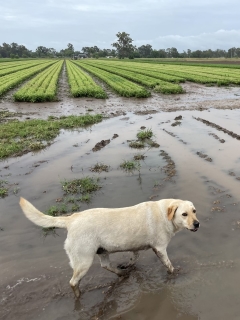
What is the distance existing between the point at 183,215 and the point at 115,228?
115 cm

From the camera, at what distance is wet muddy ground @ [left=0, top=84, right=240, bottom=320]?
4473mm

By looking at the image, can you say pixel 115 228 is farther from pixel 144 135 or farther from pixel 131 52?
pixel 131 52

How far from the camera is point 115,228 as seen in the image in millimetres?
4672

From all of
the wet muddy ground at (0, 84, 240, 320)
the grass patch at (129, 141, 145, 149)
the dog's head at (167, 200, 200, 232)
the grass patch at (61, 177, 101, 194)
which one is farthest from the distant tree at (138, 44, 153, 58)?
the dog's head at (167, 200, 200, 232)

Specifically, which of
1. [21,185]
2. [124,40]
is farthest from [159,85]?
[124,40]

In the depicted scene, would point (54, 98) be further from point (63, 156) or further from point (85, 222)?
point (85, 222)

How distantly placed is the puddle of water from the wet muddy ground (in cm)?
2

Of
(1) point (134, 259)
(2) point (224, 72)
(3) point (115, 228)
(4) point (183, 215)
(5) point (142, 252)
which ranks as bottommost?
(5) point (142, 252)

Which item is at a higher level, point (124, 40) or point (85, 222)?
point (124, 40)

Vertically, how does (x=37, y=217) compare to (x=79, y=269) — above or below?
above

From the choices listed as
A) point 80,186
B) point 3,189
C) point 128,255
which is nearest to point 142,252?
point 128,255

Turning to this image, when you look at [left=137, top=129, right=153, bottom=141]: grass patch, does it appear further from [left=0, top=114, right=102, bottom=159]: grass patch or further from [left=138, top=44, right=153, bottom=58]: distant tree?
[left=138, top=44, right=153, bottom=58]: distant tree

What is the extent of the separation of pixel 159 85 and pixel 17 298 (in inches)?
988

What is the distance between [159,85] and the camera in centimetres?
2727
